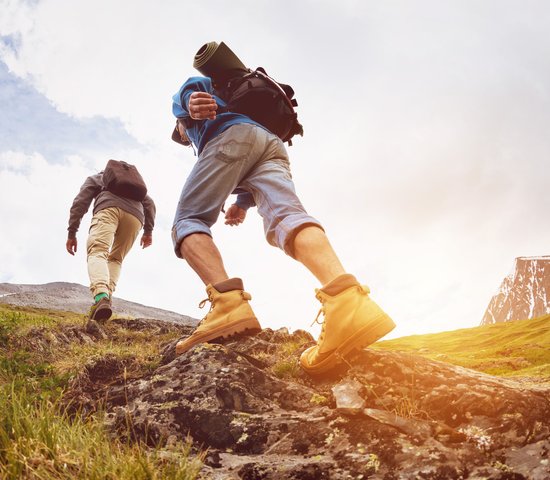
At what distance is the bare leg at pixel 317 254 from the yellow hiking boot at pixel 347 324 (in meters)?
0.14

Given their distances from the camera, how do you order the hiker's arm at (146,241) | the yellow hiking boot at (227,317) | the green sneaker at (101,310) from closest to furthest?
the yellow hiking boot at (227,317) → the green sneaker at (101,310) → the hiker's arm at (146,241)

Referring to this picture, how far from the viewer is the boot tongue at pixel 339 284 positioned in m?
2.72

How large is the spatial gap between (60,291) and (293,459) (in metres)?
92.1

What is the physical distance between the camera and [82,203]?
752cm

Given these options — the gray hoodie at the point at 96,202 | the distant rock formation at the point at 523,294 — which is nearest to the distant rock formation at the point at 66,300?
the gray hoodie at the point at 96,202

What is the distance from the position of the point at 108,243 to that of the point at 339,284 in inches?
213

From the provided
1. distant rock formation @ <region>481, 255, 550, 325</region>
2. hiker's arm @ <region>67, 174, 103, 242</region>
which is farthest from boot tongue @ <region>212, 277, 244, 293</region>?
distant rock formation @ <region>481, 255, 550, 325</region>

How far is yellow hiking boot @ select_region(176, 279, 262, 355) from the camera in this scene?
319cm

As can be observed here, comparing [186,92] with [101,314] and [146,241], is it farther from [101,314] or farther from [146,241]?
[146,241]

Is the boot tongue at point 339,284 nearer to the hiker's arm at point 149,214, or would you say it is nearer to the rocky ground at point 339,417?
the rocky ground at point 339,417

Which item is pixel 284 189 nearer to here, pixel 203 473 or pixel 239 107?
pixel 239 107

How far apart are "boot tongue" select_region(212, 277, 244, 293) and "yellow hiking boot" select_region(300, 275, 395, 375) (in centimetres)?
73

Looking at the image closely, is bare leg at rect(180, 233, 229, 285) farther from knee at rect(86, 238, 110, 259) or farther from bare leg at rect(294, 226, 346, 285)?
knee at rect(86, 238, 110, 259)

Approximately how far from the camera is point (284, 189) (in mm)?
3469
